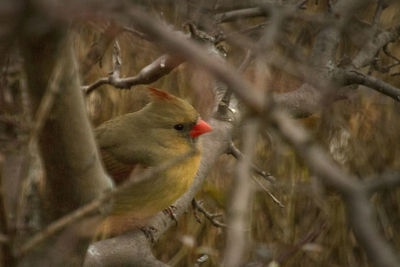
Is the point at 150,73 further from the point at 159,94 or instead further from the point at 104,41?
the point at 104,41

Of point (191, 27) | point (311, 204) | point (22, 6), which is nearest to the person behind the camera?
point (22, 6)

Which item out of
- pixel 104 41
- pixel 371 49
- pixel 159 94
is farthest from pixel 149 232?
pixel 371 49

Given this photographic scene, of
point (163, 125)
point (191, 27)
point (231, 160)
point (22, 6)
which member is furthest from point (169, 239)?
point (22, 6)

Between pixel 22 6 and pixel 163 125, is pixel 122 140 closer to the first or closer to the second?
pixel 163 125

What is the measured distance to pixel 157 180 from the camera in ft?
11.7

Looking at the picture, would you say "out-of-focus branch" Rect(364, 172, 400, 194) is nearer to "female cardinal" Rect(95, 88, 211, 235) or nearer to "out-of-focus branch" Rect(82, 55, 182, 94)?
"out-of-focus branch" Rect(82, 55, 182, 94)

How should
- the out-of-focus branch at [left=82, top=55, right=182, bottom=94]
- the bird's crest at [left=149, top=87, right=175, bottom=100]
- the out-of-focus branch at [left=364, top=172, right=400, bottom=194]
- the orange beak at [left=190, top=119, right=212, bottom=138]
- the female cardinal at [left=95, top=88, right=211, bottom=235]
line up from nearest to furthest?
the out-of-focus branch at [left=364, top=172, right=400, bottom=194] → the out-of-focus branch at [left=82, top=55, right=182, bottom=94] → the female cardinal at [left=95, top=88, right=211, bottom=235] → the bird's crest at [left=149, top=87, right=175, bottom=100] → the orange beak at [left=190, top=119, right=212, bottom=138]

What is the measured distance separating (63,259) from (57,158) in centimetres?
40

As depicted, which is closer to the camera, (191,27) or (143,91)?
(191,27)

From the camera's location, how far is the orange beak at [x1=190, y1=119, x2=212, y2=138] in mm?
3914

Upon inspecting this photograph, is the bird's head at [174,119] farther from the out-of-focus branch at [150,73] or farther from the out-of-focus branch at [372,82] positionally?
the out-of-focus branch at [372,82]

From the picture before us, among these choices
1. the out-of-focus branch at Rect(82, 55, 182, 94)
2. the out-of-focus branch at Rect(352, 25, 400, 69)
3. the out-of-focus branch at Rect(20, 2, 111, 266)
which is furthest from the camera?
the out-of-focus branch at Rect(352, 25, 400, 69)

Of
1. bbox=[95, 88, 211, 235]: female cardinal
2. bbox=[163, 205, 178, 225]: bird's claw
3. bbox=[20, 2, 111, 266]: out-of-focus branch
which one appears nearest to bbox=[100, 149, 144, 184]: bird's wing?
bbox=[95, 88, 211, 235]: female cardinal

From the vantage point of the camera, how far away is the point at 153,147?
399cm
